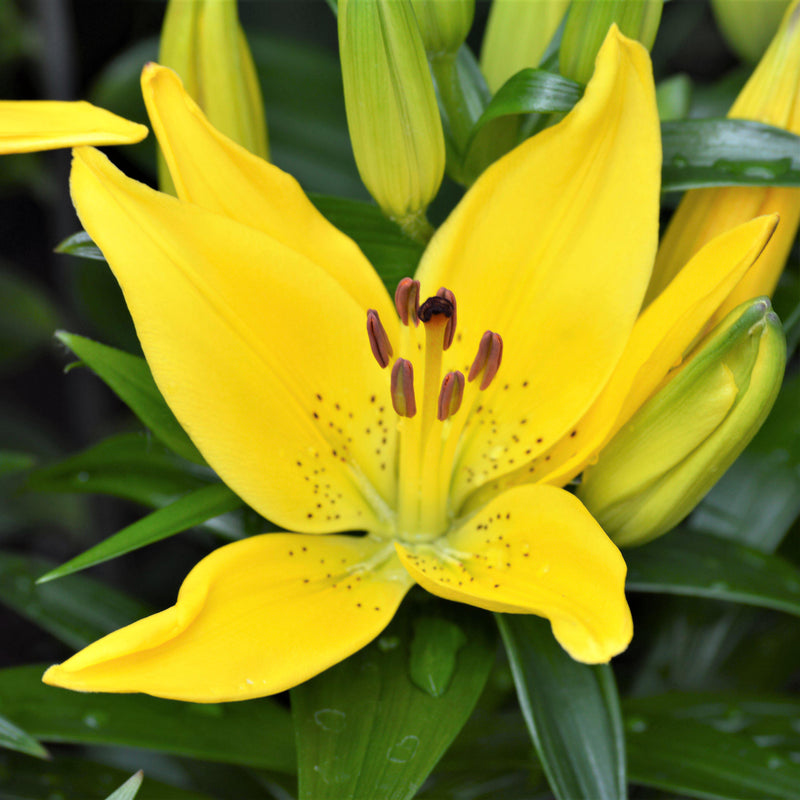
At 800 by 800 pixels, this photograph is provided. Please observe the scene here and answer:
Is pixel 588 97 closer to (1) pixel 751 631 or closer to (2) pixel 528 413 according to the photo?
(2) pixel 528 413

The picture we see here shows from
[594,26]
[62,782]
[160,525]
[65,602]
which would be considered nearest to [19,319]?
[65,602]

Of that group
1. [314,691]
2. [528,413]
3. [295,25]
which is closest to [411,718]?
[314,691]

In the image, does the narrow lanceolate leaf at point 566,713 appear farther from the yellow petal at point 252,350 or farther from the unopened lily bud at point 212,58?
the unopened lily bud at point 212,58

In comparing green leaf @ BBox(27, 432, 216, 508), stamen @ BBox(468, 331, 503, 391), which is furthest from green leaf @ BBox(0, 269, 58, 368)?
stamen @ BBox(468, 331, 503, 391)

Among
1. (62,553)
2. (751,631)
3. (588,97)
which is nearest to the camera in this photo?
(588,97)

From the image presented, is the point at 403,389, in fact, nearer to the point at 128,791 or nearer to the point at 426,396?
the point at 426,396

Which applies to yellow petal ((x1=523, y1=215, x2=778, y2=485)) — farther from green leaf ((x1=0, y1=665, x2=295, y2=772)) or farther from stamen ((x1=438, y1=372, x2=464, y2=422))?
green leaf ((x1=0, y1=665, x2=295, y2=772))
